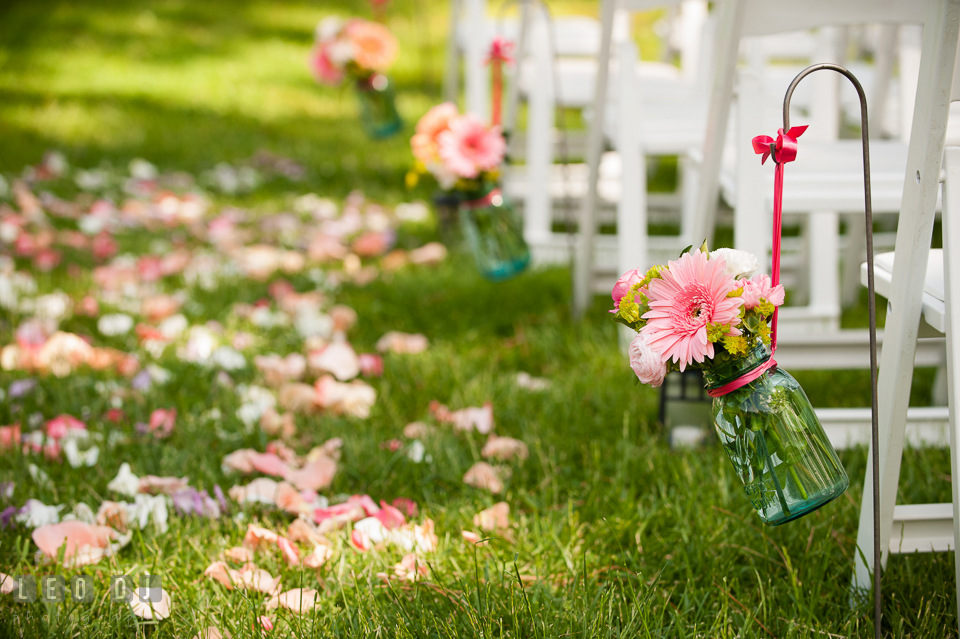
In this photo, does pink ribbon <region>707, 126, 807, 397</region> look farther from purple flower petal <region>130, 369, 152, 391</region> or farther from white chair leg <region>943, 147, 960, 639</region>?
purple flower petal <region>130, 369, 152, 391</region>

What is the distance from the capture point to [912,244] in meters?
0.96

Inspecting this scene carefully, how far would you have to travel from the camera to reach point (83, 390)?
178 centimetres

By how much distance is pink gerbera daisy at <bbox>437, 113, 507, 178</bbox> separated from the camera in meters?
1.80

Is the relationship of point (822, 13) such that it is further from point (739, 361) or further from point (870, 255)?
point (739, 361)

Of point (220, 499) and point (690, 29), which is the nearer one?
point (220, 499)

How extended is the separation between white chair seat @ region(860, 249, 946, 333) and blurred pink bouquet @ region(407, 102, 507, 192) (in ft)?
2.92

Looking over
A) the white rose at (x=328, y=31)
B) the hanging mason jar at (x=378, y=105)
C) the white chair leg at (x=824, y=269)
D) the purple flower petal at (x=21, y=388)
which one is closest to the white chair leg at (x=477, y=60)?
the hanging mason jar at (x=378, y=105)

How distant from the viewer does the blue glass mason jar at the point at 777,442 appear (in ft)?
2.88

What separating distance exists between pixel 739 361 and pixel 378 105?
2600 mm

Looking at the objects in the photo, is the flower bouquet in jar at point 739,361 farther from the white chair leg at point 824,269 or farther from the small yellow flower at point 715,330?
the white chair leg at point 824,269

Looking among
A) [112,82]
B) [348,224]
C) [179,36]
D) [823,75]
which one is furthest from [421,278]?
[179,36]

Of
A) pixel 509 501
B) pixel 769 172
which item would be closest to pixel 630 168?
pixel 769 172

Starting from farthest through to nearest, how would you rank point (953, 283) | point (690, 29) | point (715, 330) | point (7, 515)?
point (690, 29), point (7, 515), point (953, 283), point (715, 330)

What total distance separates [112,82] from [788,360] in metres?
5.48
